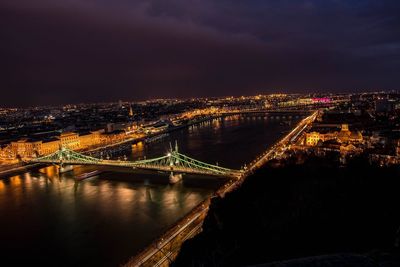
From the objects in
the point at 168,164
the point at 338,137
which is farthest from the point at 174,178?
the point at 338,137

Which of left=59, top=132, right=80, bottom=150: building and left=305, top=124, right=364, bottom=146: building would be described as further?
left=59, top=132, right=80, bottom=150: building

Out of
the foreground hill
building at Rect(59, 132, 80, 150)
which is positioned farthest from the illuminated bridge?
the foreground hill

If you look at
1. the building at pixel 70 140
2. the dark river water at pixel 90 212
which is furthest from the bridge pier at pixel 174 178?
the building at pixel 70 140

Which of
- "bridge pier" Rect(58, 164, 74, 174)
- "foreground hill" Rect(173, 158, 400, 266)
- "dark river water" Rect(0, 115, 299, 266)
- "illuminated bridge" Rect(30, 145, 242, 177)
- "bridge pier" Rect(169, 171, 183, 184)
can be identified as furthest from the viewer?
"bridge pier" Rect(58, 164, 74, 174)

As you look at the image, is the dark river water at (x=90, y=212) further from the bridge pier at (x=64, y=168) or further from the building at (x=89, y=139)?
the building at (x=89, y=139)

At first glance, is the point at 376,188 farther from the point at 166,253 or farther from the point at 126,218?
the point at 126,218

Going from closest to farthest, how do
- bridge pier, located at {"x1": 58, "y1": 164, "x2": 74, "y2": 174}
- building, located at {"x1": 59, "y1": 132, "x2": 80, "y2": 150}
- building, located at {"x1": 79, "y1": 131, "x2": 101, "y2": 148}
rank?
bridge pier, located at {"x1": 58, "y1": 164, "x2": 74, "y2": 174} → building, located at {"x1": 59, "y1": 132, "x2": 80, "y2": 150} → building, located at {"x1": 79, "y1": 131, "x2": 101, "y2": 148}

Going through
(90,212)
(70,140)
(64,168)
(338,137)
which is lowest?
(90,212)

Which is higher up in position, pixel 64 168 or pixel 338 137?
pixel 338 137

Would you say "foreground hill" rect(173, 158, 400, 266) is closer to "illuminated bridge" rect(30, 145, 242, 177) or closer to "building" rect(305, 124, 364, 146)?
"illuminated bridge" rect(30, 145, 242, 177)

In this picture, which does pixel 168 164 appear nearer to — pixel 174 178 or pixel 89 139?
pixel 174 178
